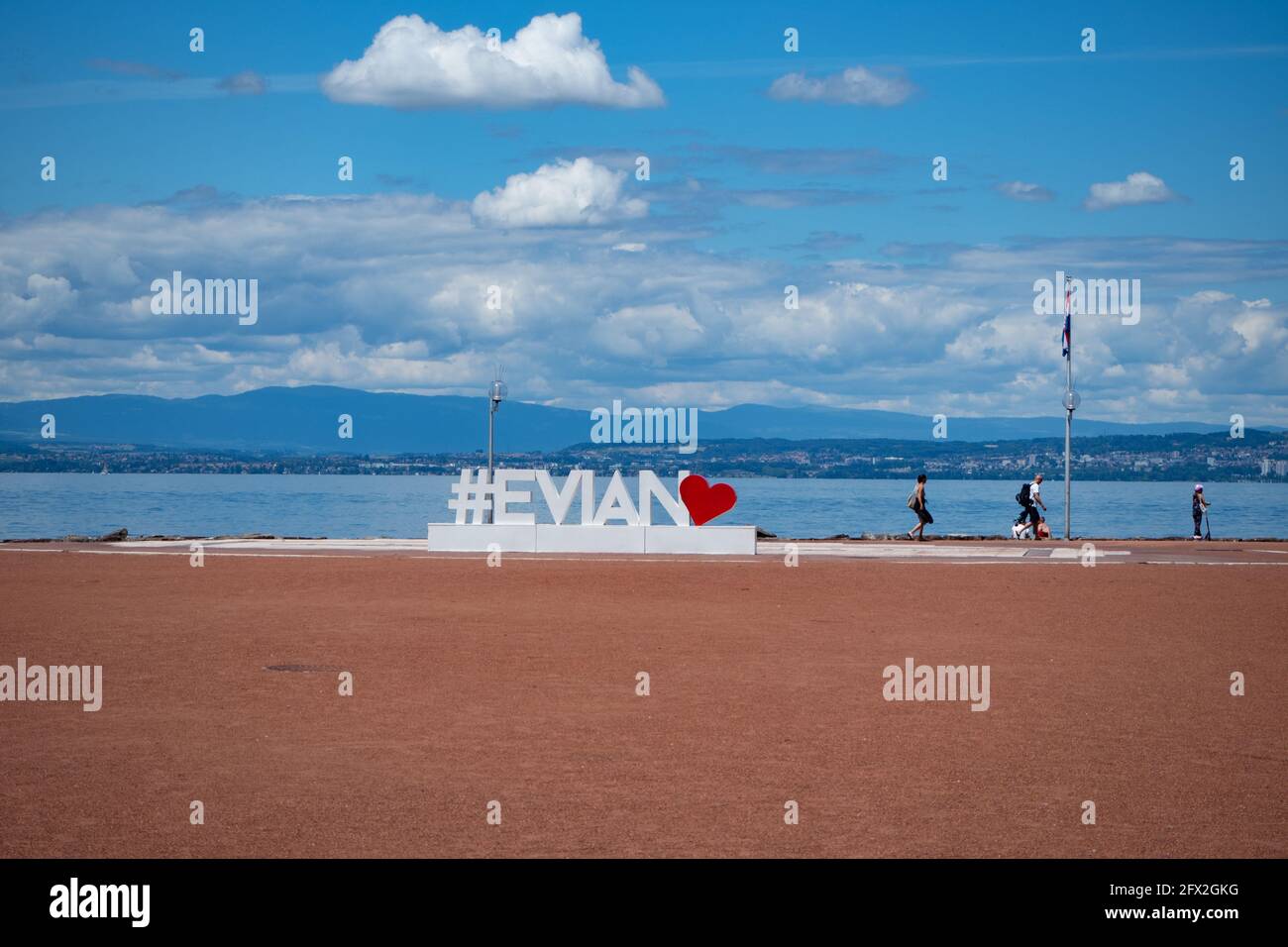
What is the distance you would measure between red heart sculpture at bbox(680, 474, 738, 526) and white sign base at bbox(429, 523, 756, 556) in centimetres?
35

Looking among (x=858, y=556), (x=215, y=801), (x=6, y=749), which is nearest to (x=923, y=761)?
(x=215, y=801)

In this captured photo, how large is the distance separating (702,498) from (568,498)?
3225mm

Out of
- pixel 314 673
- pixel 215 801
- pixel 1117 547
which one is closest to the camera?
pixel 215 801

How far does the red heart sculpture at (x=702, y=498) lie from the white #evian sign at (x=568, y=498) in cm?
22

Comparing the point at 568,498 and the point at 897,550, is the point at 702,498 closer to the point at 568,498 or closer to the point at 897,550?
the point at 568,498

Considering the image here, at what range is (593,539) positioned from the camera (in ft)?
115

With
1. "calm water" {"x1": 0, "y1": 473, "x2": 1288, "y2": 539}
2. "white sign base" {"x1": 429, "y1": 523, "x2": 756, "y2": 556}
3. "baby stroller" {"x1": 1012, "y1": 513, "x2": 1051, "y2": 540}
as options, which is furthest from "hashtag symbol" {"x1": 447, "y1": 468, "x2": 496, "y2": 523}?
"calm water" {"x1": 0, "y1": 473, "x2": 1288, "y2": 539}

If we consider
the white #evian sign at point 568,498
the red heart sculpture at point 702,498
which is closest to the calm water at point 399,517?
the white #evian sign at point 568,498

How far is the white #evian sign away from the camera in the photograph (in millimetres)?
34719

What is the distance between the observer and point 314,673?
16.4m
